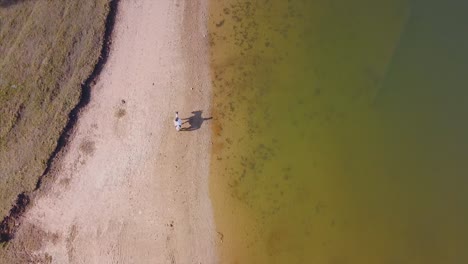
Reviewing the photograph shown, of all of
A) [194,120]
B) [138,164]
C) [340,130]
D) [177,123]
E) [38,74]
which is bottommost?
[340,130]

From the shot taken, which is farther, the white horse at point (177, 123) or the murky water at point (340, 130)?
the white horse at point (177, 123)

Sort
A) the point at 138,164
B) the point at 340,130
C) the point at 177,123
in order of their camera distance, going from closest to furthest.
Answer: the point at 138,164, the point at 177,123, the point at 340,130

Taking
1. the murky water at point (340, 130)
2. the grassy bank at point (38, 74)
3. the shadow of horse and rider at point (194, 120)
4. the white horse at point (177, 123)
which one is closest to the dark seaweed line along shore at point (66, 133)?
the grassy bank at point (38, 74)

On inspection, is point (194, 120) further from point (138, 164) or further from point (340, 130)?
point (340, 130)

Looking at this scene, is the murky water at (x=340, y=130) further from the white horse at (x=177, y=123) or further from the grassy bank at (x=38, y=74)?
the grassy bank at (x=38, y=74)

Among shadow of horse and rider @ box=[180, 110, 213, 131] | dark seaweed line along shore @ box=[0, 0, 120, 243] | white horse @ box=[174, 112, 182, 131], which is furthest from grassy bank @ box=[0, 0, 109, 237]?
shadow of horse and rider @ box=[180, 110, 213, 131]

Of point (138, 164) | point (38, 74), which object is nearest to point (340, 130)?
point (138, 164)

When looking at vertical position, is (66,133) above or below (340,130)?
above
